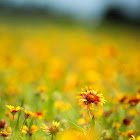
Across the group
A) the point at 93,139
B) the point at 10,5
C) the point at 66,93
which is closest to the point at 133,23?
the point at 10,5

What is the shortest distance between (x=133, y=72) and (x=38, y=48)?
5.18 feet

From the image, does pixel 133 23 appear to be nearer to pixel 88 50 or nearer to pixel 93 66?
pixel 88 50

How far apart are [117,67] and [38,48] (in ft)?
4.11

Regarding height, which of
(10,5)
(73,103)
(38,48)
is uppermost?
(10,5)

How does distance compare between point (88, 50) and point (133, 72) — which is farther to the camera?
point (88, 50)

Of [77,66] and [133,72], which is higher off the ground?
[77,66]

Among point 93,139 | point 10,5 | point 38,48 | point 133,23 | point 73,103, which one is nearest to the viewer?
point 93,139

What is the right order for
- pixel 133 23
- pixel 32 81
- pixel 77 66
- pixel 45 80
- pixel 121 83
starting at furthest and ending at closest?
pixel 133 23 → pixel 77 66 → pixel 121 83 → pixel 45 80 → pixel 32 81

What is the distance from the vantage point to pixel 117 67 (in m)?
2.78

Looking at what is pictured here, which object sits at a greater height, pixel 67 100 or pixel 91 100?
pixel 67 100

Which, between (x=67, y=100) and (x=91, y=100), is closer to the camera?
(x=91, y=100)

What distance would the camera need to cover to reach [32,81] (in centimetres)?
209

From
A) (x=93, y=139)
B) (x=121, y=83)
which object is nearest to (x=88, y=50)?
(x=121, y=83)

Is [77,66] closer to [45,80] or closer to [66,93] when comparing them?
[45,80]
